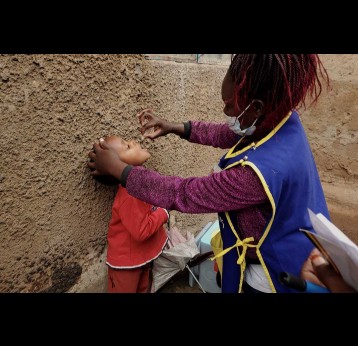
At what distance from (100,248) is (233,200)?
3.43 ft

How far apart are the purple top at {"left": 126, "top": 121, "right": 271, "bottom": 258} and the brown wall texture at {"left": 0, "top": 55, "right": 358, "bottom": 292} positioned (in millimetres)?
442

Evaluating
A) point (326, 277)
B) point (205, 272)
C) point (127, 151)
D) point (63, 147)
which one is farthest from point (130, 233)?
point (205, 272)

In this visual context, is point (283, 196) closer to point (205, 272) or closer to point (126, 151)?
point (126, 151)

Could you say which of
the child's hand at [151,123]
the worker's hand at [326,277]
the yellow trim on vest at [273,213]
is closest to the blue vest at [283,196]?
the yellow trim on vest at [273,213]

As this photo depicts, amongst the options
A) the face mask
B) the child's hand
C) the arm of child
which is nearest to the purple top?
the face mask

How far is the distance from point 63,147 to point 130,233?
1.98 feet

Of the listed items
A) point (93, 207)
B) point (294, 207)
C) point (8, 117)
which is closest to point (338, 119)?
point (294, 207)

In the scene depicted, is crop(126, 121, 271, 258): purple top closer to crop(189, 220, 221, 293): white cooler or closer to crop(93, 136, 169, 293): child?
crop(93, 136, 169, 293): child

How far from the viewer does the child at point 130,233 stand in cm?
153

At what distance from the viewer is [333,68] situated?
3.18m

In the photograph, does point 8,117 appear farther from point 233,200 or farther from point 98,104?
point 233,200

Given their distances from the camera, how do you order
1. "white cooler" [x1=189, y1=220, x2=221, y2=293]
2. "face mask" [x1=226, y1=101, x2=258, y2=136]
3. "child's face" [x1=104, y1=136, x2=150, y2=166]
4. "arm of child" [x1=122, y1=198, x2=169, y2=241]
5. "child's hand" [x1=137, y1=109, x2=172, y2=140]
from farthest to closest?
1. "white cooler" [x1=189, y1=220, x2=221, y2=293]
2. "child's hand" [x1=137, y1=109, x2=172, y2=140]
3. "arm of child" [x1=122, y1=198, x2=169, y2=241]
4. "child's face" [x1=104, y1=136, x2=150, y2=166]
5. "face mask" [x1=226, y1=101, x2=258, y2=136]

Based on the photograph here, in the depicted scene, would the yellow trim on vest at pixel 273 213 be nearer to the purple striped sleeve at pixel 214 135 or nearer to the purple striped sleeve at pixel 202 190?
the purple striped sleeve at pixel 202 190

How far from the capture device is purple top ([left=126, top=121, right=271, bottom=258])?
1.17 metres
